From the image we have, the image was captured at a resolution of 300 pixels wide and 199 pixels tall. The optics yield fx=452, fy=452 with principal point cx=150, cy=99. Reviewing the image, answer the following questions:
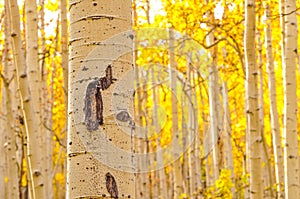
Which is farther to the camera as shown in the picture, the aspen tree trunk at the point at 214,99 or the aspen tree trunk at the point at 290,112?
the aspen tree trunk at the point at 214,99

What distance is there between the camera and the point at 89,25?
4.55 feet

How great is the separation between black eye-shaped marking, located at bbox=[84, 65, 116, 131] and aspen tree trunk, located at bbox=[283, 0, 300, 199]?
3.22 meters

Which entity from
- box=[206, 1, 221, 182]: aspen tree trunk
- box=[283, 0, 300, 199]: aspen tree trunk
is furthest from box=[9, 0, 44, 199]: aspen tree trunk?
A: box=[206, 1, 221, 182]: aspen tree trunk

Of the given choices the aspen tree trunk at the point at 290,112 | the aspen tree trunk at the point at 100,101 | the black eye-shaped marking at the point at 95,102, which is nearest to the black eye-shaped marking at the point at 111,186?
the aspen tree trunk at the point at 100,101

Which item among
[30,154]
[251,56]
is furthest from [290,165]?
[30,154]

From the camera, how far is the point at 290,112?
4.38 m

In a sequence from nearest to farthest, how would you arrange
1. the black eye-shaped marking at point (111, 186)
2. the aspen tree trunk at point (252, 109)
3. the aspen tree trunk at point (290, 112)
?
1. the black eye-shaped marking at point (111, 186)
2. the aspen tree trunk at point (252, 109)
3. the aspen tree trunk at point (290, 112)

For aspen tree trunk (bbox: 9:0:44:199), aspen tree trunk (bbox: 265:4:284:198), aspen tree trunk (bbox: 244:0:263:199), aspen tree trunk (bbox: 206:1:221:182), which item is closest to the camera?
→ aspen tree trunk (bbox: 244:0:263:199)

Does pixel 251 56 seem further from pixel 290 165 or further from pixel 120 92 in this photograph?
pixel 120 92

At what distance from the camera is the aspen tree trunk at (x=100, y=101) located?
51.9 inches

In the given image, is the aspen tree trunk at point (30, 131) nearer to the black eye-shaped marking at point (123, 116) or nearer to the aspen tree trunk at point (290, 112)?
the aspen tree trunk at point (290, 112)

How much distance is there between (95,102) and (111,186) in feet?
0.82

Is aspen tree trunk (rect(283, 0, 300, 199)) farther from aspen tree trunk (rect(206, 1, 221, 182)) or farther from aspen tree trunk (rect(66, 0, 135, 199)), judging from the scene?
aspen tree trunk (rect(206, 1, 221, 182))

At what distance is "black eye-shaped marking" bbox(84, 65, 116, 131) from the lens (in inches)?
52.6
